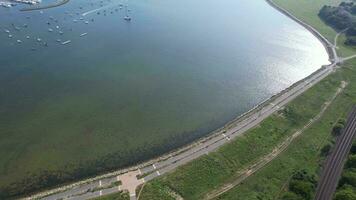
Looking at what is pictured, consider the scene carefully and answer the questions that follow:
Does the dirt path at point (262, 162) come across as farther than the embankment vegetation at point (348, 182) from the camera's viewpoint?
Yes

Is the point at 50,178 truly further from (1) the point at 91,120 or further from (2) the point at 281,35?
(2) the point at 281,35

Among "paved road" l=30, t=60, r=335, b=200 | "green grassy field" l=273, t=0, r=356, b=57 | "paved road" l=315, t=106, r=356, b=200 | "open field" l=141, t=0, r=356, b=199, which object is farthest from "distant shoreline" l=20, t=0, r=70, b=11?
"paved road" l=315, t=106, r=356, b=200

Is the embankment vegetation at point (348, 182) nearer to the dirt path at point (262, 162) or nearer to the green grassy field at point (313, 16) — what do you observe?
the dirt path at point (262, 162)

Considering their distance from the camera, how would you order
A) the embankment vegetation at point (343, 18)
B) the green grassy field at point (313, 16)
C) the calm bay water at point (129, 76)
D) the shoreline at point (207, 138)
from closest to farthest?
the shoreline at point (207, 138) → the calm bay water at point (129, 76) → the green grassy field at point (313, 16) → the embankment vegetation at point (343, 18)

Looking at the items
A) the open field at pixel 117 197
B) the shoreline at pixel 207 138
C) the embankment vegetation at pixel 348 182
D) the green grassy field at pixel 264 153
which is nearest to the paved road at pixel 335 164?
the embankment vegetation at pixel 348 182

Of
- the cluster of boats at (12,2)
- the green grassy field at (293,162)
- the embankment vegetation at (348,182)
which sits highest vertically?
the cluster of boats at (12,2)

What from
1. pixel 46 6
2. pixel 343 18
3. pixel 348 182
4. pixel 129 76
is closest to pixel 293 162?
pixel 348 182

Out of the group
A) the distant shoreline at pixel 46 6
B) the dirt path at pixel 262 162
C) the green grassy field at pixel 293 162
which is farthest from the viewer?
the distant shoreline at pixel 46 6

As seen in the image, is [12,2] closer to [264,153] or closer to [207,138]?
[207,138]
